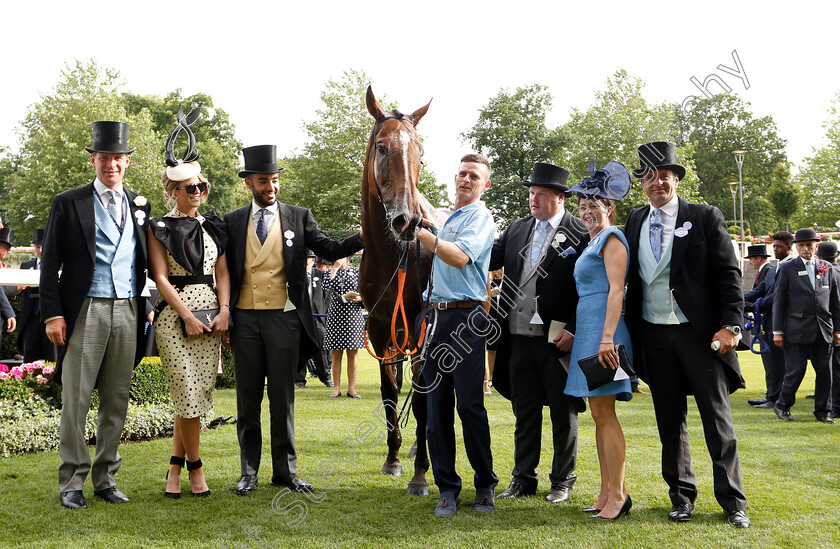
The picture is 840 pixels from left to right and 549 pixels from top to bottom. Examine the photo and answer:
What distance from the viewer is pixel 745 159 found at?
52.9m

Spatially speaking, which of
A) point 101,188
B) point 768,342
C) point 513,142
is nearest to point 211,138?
point 513,142

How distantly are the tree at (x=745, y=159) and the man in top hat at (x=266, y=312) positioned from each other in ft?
140

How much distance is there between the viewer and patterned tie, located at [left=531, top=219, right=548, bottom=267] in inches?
182

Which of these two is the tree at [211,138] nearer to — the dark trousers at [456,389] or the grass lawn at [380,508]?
the grass lawn at [380,508]

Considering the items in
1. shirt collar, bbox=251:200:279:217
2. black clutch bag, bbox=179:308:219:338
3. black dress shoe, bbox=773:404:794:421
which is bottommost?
black dress shoe, bbox=773:404:794:421

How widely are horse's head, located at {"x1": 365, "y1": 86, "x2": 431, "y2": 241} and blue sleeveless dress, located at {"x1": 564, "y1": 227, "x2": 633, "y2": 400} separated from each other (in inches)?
44.9

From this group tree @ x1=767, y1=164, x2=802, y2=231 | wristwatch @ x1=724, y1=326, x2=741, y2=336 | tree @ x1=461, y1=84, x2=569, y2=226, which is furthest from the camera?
tree @ x1=767, y1=164, x2=802, y2=231

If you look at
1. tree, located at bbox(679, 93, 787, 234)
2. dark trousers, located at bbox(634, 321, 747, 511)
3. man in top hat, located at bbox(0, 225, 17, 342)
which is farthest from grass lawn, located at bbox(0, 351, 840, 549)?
tree, located at bbox(679, 93, 787, 234)

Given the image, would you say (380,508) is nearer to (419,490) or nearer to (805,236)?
(419,490)

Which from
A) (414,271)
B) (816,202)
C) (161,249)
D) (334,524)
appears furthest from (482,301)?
(816,202)

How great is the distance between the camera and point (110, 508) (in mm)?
4281

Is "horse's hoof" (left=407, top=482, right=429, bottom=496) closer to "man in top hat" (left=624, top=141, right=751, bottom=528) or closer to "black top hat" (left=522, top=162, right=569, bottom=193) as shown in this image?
"man in top hat" (left=624, top=141, right=751, bottom=528)

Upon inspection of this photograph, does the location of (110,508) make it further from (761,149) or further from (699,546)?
(761,149)

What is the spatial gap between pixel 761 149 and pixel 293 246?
2095 inches
